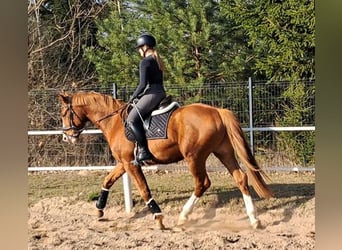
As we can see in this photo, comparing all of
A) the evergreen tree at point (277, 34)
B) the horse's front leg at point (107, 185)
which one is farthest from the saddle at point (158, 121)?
the evergreen tree at point (277, 34)

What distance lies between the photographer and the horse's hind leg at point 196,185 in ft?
14.5

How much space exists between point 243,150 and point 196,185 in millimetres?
482

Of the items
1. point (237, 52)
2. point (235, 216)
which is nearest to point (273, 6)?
point (237, 52)

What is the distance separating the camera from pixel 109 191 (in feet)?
15.9

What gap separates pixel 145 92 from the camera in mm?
4438

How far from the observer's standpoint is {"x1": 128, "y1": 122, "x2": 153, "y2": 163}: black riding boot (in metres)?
4.46

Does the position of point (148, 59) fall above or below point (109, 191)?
above

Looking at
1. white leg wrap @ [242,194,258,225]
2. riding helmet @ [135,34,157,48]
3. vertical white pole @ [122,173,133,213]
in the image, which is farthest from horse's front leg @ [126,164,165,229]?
riding helmet @ [135,34,157,48]

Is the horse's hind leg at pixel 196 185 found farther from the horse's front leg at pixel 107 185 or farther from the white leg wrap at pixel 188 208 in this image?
the horse's front leg at pixel 107 185

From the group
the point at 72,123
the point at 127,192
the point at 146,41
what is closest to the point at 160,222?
the point at 127,192

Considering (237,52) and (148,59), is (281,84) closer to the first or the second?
(237,52)

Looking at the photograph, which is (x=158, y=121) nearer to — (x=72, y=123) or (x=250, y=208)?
(x=72, y=123)
